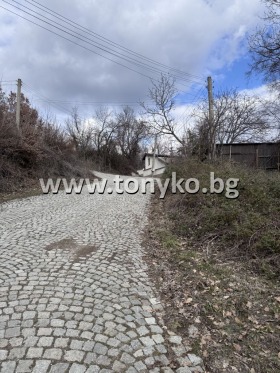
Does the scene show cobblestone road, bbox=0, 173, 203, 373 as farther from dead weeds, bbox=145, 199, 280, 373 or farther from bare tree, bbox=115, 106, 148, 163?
bare tree, bbox=115, 106, 148, 163

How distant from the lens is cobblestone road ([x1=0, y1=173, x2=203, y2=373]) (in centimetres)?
249

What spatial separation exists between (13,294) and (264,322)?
317cm

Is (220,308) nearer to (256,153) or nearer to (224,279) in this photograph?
(224,279)

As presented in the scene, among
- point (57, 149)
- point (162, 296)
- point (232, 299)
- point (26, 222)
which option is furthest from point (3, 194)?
point (232, 299)

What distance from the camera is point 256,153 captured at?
53.8ft

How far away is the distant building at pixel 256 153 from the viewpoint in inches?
635

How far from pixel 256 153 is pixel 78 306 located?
1564cm

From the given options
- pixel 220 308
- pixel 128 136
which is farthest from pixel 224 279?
pixel 128 136

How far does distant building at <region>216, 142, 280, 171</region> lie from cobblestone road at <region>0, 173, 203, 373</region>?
39.7 ft

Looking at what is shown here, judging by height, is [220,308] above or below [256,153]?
below

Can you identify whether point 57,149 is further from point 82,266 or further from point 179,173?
point 82,266

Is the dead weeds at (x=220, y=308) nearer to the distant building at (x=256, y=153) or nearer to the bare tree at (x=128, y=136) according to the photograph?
the distant building at (x=256, y=153)

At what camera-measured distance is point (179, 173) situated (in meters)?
12.2

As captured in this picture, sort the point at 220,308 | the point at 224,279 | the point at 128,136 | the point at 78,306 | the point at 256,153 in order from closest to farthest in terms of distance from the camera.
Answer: the point at 78,306
the point at 220,308
the point at 224,279
the point at 256,153
the point at 128,136
